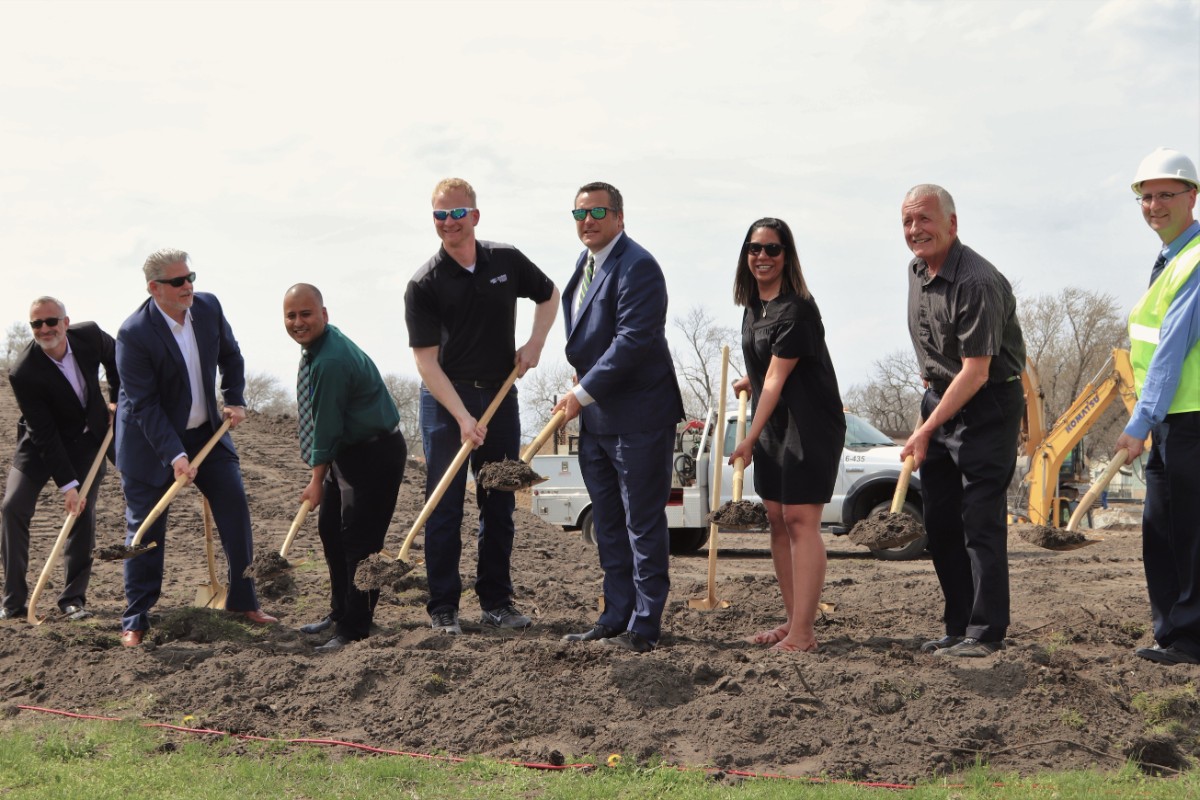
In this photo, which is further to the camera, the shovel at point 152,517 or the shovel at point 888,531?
the shovel at point 152,517

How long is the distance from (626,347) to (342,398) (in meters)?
1.53

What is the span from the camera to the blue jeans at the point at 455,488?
6.48 metres

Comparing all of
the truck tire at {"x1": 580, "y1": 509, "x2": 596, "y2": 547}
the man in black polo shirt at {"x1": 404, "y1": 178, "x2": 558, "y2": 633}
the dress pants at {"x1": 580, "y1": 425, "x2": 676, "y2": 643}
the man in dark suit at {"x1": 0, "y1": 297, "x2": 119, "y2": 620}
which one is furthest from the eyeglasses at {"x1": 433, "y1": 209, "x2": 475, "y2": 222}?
the truck tire at {"x1": 580, "y1": 509, "x2": 596, "y2": 547}

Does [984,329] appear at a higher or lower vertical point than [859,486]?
higher

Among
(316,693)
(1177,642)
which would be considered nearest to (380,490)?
(316,693)

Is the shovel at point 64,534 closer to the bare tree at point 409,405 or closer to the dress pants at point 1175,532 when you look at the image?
the dress pants at point 1175,532

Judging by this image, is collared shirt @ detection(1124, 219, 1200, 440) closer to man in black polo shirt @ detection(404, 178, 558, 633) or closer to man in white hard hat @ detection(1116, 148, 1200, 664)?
man in white hard hat @ detection(1116, 148, 1200, 664)

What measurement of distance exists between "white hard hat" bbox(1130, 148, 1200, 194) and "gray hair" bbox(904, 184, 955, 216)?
1.00 m

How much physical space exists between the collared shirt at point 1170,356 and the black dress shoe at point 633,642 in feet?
8.26

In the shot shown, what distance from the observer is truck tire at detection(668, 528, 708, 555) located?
14.2 m

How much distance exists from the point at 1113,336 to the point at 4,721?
46.8 metres

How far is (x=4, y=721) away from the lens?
5371 millimetres

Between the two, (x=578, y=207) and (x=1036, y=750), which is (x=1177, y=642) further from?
(x=578, y=207)

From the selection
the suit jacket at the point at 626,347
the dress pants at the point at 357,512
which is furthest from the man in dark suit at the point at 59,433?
the suit jacket at the point at 626,347
